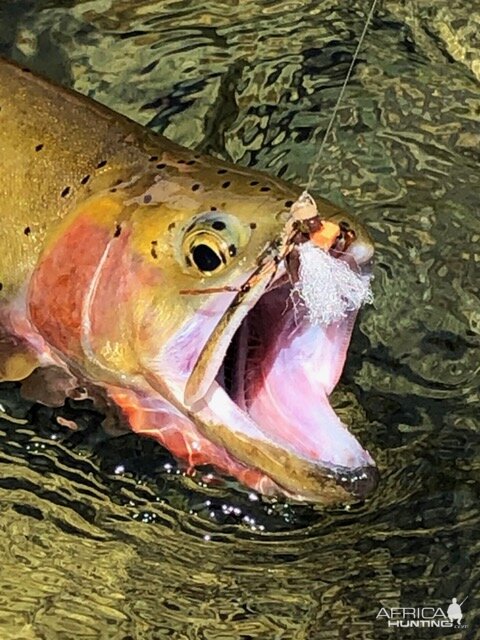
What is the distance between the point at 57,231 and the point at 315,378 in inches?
19.4

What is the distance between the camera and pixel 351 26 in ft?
10.9

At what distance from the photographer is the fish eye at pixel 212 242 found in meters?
1.90

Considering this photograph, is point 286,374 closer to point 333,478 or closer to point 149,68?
point 333,478

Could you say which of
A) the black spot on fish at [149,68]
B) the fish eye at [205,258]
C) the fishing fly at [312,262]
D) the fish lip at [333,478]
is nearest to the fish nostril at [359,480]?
the fish lip at [333,478]

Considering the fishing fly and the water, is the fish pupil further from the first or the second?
the water

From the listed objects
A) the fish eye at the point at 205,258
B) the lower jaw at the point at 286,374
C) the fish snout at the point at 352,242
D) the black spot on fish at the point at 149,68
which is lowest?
the black spot on fish at the point at 149,68

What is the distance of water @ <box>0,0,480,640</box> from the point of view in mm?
2166

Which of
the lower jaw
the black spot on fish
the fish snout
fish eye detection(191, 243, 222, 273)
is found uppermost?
fish eye detection(191, 243, 222, 273)

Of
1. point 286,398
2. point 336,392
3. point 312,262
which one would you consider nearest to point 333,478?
point 286,398

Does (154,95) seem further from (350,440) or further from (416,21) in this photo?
(350,440)

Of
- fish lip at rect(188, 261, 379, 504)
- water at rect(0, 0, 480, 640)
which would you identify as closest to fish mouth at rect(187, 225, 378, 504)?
fish lip at rect(188, 261, 379, 504)

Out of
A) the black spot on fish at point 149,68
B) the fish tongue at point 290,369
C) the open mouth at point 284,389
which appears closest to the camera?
the open mouth at point 284,389

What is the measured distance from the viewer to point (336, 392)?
2547 mm

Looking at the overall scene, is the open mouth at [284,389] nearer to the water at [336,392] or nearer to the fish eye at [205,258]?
the fish eye at [205,258]
